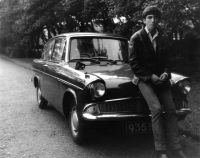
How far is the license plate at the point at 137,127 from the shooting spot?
4.92 m

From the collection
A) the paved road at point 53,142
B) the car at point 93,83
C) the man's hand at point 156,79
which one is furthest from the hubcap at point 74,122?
the man's hand at point 156,79

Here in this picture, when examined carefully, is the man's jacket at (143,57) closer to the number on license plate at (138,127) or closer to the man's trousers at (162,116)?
the man's trousers at (162,116)

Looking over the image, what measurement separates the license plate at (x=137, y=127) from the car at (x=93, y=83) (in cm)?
2

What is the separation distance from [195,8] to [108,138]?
4819 mm

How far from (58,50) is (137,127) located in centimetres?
268

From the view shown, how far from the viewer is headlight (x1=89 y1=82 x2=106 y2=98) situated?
4963 millimetres

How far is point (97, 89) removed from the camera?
5.00 meters

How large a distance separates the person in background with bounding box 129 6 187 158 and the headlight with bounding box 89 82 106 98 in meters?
0.46

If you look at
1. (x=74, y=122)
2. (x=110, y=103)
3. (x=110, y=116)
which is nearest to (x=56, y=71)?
(x=74, y=122)

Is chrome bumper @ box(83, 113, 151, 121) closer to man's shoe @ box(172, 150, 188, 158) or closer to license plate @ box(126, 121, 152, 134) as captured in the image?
license plate @ box(126, 121, 152, 134)

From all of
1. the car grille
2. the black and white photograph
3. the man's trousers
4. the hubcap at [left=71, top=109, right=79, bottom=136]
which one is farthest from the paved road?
the car grille

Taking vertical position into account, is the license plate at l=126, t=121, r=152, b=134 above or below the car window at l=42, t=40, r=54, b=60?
below

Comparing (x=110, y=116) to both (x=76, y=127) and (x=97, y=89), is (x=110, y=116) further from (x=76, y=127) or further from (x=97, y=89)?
(x=76, y=127)

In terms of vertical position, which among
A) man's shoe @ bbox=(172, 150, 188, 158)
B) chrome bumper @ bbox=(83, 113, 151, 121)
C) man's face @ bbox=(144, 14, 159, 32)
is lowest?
man's shoe @ bbox=(172, 150, 188, 158)
